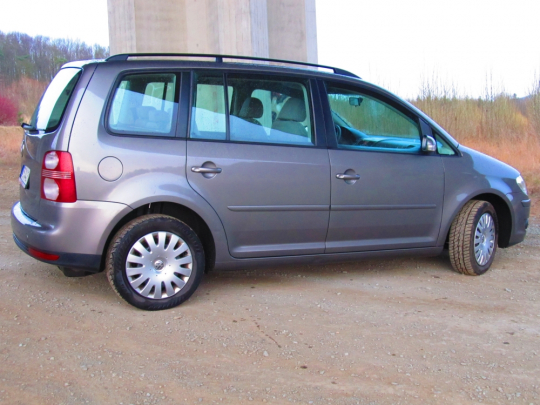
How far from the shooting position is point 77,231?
405cm

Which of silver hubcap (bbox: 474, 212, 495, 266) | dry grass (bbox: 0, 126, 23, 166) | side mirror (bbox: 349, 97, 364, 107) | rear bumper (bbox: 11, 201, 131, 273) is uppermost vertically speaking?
dry grass (bbox: 0, 126, 23, 166)

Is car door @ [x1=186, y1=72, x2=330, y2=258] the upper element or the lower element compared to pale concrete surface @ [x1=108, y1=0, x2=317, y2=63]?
lower

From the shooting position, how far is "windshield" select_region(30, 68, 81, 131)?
4.23m

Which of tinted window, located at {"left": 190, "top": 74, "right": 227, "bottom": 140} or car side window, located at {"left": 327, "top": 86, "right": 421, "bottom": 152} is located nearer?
tinted window, located at {"left": 190, "top": 74, "right": 227, "bottom": 140}

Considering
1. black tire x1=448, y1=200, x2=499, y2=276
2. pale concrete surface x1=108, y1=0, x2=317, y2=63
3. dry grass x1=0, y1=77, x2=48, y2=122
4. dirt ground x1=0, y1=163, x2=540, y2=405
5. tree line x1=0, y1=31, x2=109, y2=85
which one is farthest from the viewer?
tree line x1=0, y1=31, x2=109, y2=85

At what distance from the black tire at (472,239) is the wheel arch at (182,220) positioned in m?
2.17

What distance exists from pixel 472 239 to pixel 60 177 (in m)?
3.39

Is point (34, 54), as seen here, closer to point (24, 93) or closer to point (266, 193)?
point (24, 93)

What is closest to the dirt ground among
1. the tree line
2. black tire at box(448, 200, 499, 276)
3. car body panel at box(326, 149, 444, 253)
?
black tire at box(448, 200, 499, 276)

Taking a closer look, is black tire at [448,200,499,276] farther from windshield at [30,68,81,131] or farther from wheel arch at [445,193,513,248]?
windshield at [30,68,81,131]

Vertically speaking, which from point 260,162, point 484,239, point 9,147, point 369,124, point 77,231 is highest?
point 9,147

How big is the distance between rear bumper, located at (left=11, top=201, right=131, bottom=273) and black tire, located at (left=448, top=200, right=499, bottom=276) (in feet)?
9.31

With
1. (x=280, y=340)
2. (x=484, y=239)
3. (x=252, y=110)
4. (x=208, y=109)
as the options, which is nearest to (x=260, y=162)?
(x=252, y=110)

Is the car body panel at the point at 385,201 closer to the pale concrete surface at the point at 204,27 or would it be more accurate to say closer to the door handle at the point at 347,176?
the door handle at the point at 347,176
